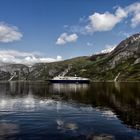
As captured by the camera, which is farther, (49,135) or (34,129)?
(34,129)

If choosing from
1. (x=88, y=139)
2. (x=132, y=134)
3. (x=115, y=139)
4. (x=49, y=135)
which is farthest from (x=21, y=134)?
(x=132, y=134)

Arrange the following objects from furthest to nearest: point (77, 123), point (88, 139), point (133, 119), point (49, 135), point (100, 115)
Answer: point (100, 115) < point (133, 119) < point (77, 123) < point (49, 135) < point (88, 139)

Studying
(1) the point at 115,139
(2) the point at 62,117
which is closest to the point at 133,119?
(2) the point at 62,117

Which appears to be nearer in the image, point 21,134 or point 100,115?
point 21,134

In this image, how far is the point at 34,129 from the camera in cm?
5928

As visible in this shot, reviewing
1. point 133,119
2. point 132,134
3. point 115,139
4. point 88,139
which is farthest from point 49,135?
point 133,119

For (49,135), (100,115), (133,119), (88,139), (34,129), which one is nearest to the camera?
(88,139)

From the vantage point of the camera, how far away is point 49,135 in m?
54.0

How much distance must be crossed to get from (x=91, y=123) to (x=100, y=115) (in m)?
13.7

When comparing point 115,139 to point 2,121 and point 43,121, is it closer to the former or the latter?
point 43,121

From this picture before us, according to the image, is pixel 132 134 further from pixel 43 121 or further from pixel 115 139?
pixel 43 121

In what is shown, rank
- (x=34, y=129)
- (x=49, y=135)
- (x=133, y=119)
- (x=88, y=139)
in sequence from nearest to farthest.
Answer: (x=88, y=139), (x=49, y=135), (x=34, y=129), (x=133, y=119)

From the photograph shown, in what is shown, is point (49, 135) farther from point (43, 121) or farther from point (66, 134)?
point (43, 121)

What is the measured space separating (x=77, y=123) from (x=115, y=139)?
1747cm
